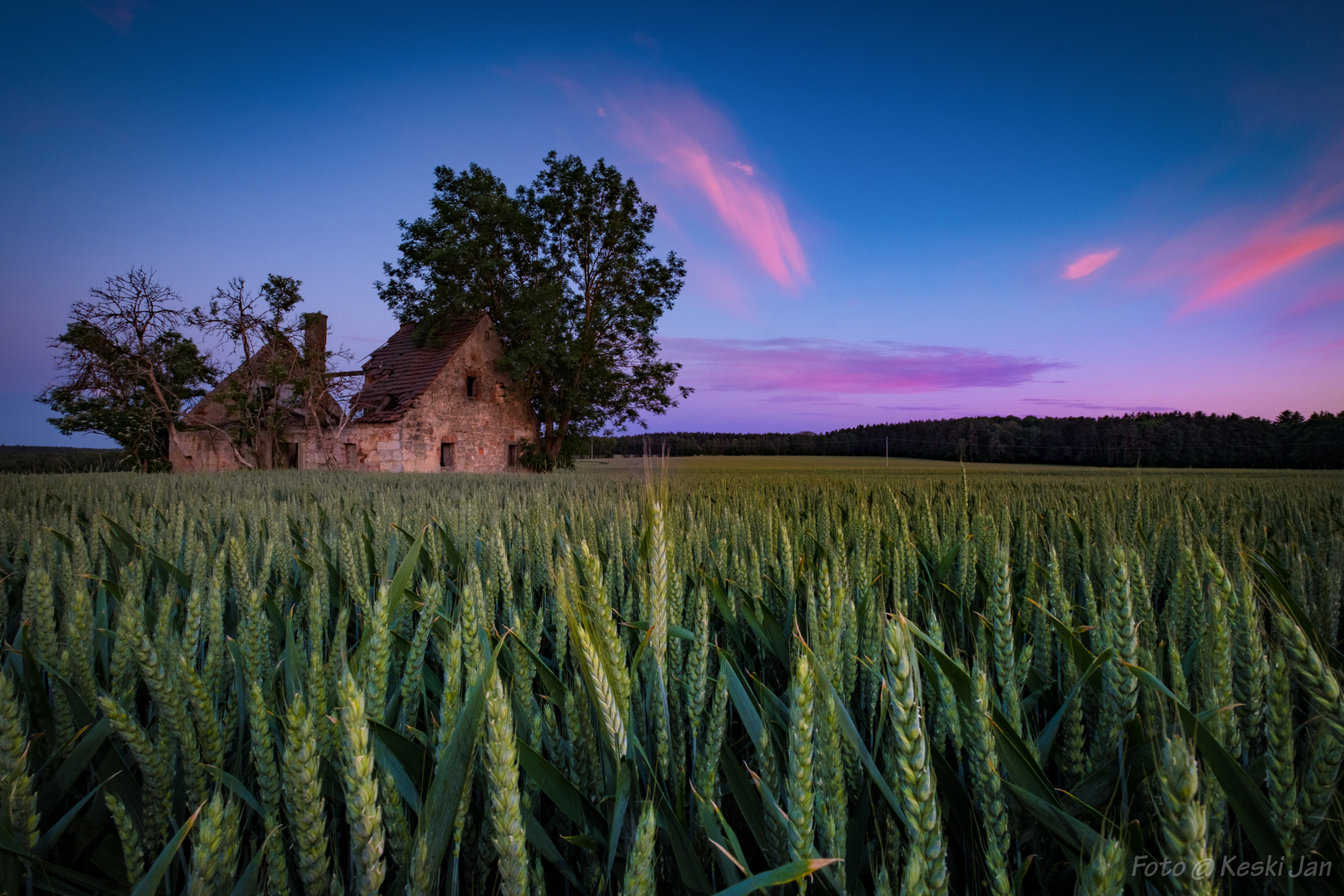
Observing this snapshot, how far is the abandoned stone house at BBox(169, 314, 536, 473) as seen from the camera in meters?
22.6

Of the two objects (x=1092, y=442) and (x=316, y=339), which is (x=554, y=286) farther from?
(x=1092, y=442)

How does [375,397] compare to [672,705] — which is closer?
[672,705]

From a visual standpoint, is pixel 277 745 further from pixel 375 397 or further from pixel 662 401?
pixel 662 401

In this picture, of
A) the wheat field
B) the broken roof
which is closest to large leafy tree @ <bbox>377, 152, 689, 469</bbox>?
the broken roof

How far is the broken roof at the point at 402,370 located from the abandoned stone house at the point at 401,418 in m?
0.05

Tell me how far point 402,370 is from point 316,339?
355 centimetres

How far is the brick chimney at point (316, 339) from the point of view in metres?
22.9

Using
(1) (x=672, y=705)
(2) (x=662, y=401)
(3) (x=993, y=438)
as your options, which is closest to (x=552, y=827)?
(1) (x=672, y=705)

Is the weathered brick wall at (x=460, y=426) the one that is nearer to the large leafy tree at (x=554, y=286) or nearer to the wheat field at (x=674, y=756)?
the large leafy tree at (x=554, y=286)

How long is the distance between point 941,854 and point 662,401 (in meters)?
29.8

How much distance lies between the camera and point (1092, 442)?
32.0m

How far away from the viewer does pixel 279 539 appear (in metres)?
2.22

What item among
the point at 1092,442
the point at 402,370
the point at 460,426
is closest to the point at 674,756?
the point at 460,426

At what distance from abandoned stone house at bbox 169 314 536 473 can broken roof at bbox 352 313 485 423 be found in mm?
54
